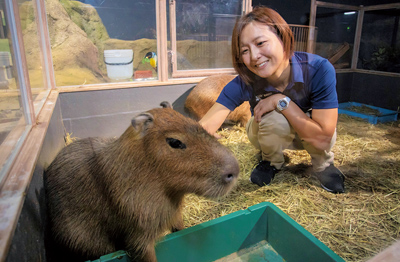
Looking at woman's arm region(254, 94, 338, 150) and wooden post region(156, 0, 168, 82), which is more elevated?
wooden post region(156, 0, 168, 82)

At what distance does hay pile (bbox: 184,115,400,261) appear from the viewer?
4.21 feet

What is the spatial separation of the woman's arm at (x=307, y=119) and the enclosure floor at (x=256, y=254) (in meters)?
0.68

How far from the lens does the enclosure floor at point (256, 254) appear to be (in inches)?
60.1

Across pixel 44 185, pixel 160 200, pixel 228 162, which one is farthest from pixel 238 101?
pixel 44 185

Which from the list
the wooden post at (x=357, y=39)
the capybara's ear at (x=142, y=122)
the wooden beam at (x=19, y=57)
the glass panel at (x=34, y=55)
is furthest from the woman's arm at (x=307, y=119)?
the glass panel at (x=34, y=55)

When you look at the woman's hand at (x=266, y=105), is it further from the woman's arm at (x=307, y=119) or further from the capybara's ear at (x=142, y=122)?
the capybara's ear at (x=142, y=122)

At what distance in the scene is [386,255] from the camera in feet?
1.43

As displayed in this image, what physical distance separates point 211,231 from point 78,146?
2.85 ft

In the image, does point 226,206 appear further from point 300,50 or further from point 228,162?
point 300,50

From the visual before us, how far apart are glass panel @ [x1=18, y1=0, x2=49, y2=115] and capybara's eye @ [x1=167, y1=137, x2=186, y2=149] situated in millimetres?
1022

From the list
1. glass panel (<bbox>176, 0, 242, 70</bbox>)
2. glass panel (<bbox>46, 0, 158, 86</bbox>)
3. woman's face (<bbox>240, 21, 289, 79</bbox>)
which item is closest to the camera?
woman's face (<bbox>240, 21, 289, 79</bbox>)

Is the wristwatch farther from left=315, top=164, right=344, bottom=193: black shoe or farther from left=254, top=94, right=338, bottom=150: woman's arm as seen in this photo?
left=315, top=164, right=344, bottom=193: black shoe

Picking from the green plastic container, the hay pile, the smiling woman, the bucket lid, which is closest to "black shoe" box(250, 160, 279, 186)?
the hay pile

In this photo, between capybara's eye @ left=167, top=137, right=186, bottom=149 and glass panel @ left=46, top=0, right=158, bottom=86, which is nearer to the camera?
capybara's eye @ left=167, top=137, right=186, bottom=149
